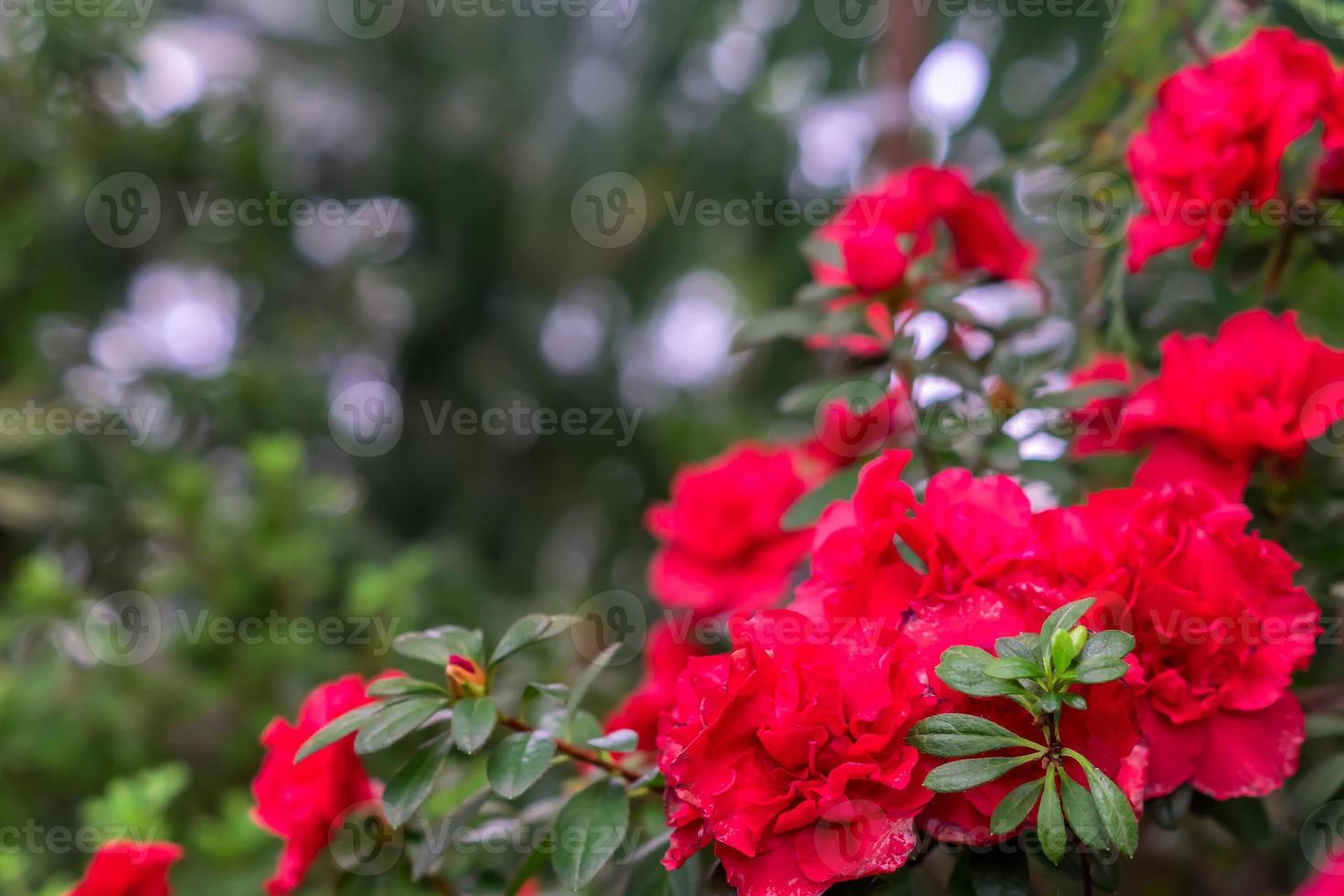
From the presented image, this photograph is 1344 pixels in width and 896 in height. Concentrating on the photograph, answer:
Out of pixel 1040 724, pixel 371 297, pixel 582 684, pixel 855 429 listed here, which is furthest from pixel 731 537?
pixel 371 297

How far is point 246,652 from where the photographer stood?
3.81 feet

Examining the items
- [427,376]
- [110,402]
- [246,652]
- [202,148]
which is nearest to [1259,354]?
[246,652]

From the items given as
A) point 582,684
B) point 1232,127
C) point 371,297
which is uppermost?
point 1232,127

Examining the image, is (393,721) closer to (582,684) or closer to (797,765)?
(582,684)

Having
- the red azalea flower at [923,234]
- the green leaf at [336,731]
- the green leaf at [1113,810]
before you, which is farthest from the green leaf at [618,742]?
the red azalea flower at [923,234]

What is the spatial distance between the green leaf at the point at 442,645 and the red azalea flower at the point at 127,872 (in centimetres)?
20

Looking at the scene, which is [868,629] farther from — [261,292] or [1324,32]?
[261,292]

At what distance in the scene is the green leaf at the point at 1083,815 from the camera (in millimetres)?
431

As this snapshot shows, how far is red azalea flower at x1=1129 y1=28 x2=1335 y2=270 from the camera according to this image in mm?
658

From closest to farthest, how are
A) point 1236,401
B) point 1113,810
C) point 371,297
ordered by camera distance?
point 1113,810
point 1236,401
point 371,297

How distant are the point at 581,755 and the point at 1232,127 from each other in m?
0.54

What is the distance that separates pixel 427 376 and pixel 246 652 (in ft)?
3.73

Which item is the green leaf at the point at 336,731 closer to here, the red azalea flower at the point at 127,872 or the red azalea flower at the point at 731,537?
the red azalea flower at the point at 127,872

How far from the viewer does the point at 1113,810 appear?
427 mm
